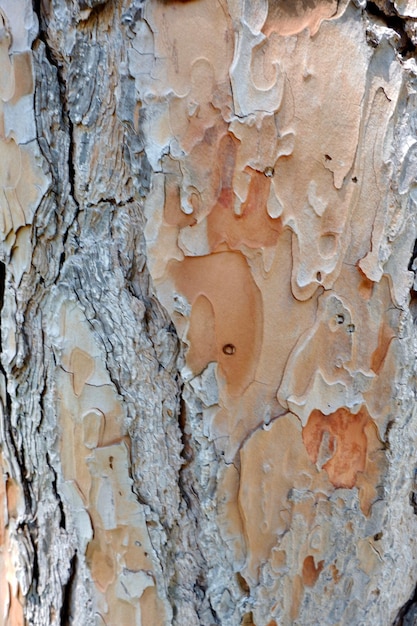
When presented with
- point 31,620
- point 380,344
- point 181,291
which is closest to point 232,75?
point 181,291

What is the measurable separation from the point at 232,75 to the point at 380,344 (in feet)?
1.21

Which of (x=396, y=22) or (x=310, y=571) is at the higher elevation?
(x=396, y=22)

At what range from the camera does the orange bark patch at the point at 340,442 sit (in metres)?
0.67

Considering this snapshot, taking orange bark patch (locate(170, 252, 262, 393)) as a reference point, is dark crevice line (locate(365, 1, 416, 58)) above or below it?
above

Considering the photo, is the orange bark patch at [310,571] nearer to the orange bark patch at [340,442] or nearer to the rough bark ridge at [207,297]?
the rough bark ridge at [207,297]

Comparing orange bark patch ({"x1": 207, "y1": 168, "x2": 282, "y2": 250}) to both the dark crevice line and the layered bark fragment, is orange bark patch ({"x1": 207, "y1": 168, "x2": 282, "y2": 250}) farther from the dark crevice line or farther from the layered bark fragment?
the dark crevice line

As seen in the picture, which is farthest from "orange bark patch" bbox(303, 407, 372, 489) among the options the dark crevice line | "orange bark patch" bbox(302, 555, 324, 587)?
the dark crevice line

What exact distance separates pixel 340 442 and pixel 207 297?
0.26 meters

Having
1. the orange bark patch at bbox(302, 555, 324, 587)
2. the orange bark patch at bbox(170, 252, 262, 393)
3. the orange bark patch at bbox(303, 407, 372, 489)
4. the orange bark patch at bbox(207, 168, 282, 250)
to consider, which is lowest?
the orange bark patch at bbox(302, 555, 324, 587)

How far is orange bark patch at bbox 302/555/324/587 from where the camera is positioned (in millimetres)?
690

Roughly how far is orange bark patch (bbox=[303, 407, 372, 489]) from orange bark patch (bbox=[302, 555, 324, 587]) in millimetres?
104

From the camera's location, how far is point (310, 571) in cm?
69

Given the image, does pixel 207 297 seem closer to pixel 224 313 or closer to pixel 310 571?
pixel 224 313

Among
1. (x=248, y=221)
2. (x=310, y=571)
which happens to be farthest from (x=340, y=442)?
(x=248, y=221)
